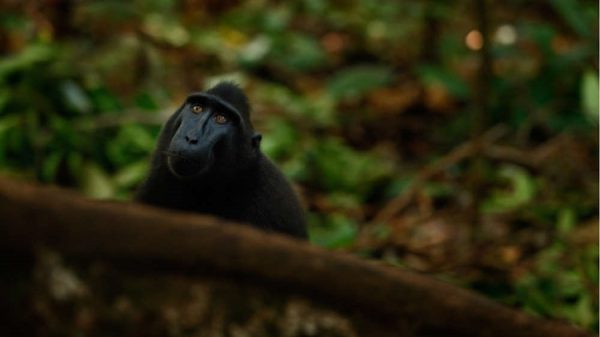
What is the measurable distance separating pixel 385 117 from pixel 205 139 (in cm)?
513

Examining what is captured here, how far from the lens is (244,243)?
1.95 metres

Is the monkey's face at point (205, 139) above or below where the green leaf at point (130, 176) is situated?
below

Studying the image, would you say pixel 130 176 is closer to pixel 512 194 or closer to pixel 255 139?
pixel 255 139

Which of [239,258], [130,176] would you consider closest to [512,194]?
[130,176]

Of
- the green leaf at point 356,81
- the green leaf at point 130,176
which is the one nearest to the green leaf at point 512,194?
the green leaf at point 356,81

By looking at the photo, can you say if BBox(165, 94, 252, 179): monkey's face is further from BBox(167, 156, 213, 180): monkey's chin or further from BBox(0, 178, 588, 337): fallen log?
BBox(0, 178, 588, 337): fallen log

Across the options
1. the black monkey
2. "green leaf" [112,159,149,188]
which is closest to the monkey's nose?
the black monkey

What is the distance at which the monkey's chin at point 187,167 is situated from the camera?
366cm

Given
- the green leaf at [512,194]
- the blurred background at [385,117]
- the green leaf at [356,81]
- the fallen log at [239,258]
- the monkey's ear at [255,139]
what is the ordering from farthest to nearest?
the green leaf at [356,81] < the green leaf at [512,194] < the blurred background at [385,117] < the monkey's ear at [255,139] < the fallen log at [239,258]

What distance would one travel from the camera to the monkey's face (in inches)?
143

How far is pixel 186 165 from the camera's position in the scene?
3.68 m

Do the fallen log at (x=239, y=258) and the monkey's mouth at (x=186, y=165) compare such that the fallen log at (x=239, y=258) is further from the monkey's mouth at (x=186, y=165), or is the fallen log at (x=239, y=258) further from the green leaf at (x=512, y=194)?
the green leaf at (x=512, y=194)

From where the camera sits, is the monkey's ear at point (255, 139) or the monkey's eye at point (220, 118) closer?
the monkey's eye at point (220, 118)

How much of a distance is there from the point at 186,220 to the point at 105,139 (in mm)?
4805
